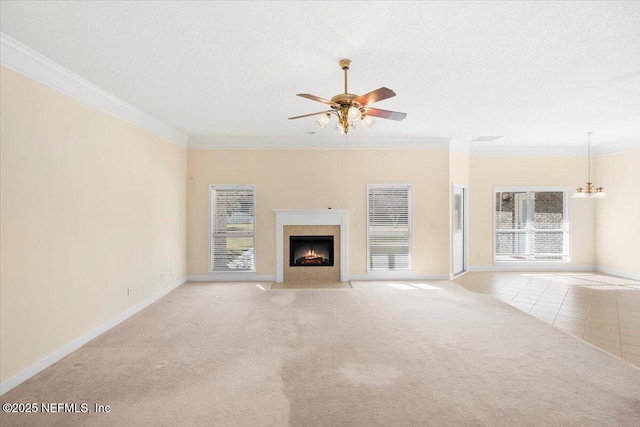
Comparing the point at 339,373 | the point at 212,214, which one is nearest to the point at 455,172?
the point at 212,214

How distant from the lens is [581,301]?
17.9 feet

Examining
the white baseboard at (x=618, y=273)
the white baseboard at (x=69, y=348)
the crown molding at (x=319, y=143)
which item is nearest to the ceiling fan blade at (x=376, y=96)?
the white baseboard at (x=69, y=348)

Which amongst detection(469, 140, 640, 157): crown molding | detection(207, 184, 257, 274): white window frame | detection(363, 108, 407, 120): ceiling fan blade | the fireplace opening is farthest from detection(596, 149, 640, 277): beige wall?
detection(207, 184, 257, 274): white window frame

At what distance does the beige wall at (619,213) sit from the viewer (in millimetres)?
7105

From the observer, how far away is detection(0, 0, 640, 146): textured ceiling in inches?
98.3

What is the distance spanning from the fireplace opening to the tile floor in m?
2.66

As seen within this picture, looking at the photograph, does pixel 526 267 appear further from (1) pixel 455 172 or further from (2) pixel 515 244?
(1) pixel 455 172

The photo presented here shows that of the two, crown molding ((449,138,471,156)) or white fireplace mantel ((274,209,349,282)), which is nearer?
white fireplace mantel ((274,209,349,282))

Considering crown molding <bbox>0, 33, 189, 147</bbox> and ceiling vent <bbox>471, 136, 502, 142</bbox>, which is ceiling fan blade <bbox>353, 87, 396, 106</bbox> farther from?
ceiling vent <bbox>471, 136, 502, 142</bbox>

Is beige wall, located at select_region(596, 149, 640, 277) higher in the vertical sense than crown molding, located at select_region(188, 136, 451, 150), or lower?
lower

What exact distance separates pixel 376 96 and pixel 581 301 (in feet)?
16.2

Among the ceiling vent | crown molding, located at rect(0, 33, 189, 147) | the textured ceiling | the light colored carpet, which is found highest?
the ceiling vent

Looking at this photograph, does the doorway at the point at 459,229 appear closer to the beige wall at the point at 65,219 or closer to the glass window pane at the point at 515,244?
the glass window pane at the point at 515,244

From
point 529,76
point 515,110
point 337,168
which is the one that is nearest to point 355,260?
point 337,168
